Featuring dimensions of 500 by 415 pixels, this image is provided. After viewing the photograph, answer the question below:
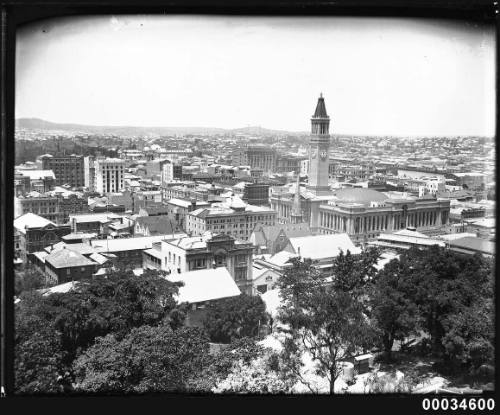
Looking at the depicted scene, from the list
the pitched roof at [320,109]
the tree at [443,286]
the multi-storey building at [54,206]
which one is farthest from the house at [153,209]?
the tree at [443,286]

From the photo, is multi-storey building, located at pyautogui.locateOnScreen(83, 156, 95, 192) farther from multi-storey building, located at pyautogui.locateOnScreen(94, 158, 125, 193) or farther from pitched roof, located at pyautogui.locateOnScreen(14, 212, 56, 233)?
pitched roof, located at pyautogui.locateOnScreen(14, 212, 56, 233)

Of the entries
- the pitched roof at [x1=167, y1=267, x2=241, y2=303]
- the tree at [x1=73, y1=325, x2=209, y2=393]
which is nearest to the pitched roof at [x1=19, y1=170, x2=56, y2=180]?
the tree at [x1=73, y1=325, x2=209, y2=393]

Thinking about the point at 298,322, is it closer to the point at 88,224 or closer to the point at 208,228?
the point at 208,228

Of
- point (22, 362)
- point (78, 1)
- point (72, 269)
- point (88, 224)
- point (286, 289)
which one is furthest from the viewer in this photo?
point (88, 224)

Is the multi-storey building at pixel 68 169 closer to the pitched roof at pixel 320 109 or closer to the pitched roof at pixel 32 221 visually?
the pitched roof at pixel 32 221

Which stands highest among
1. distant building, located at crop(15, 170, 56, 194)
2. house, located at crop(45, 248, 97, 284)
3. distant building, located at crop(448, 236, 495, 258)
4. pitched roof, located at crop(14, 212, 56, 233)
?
distant building, located at crop(15, 170, 56, 194)

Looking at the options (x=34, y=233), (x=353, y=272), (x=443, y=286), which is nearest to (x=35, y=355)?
(x=34, y=233)

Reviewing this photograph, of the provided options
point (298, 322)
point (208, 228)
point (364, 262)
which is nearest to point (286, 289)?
point (298, 322)
